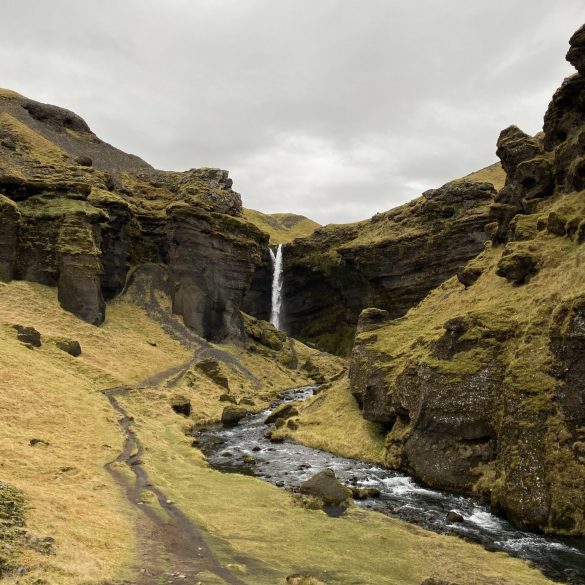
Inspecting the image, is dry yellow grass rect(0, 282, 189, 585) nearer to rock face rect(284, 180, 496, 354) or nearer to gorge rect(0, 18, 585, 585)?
gorge rect(0, 18, 585, 585)

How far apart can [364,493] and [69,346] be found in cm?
4374

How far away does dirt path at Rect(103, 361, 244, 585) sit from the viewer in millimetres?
15070

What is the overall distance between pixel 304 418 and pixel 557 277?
27338 millimetres

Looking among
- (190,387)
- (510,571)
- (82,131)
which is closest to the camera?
(510,571)

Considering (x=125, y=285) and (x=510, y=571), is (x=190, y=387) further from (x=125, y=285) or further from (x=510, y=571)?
(x=510, y=571)

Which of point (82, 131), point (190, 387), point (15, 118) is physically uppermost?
point (82, 131)

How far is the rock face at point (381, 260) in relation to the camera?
105 metres

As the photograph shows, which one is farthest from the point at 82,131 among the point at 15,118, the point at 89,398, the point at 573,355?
the point at 573,355

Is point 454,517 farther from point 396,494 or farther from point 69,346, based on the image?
point 69,346

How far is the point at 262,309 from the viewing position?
13250 cm

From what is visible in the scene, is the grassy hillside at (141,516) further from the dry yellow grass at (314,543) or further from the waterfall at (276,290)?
the waterfall at (276,290)

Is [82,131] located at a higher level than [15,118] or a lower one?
higher

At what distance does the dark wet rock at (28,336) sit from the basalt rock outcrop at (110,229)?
66.0 ft

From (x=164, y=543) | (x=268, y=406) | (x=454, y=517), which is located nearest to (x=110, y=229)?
(x=268, y=406)
